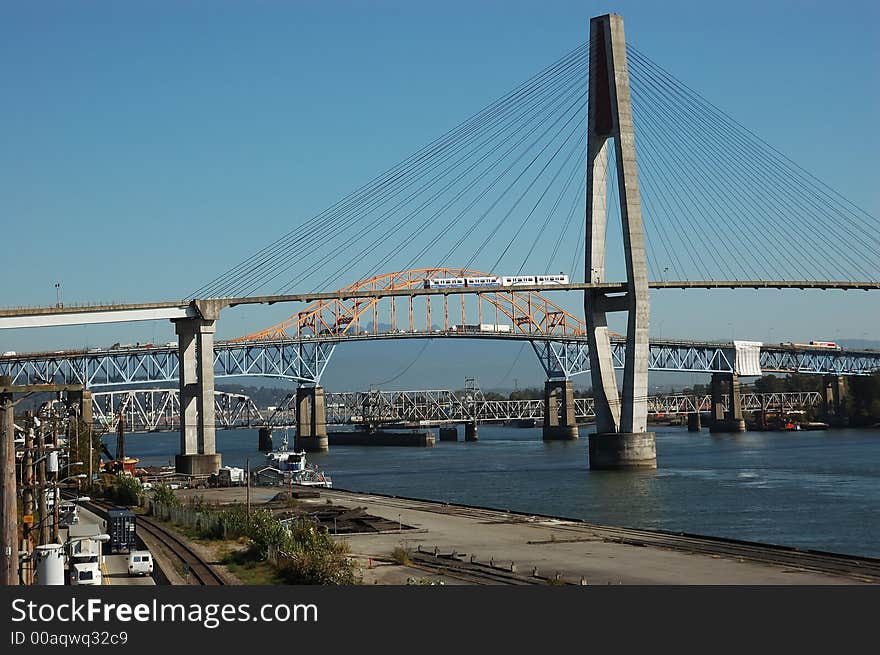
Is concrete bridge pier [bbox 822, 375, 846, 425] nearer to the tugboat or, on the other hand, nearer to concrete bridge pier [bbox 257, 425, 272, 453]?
concrete bridge pier [bbox 257, 425, 272, 453]

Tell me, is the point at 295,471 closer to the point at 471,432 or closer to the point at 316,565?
the point at 316,565

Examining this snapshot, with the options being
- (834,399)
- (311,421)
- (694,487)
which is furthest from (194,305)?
(834,399)

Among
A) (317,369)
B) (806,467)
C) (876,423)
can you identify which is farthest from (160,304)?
(876,423)

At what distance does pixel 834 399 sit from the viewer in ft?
617

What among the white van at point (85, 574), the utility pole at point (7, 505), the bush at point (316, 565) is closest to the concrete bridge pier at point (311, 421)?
the bush at point (316, 565)

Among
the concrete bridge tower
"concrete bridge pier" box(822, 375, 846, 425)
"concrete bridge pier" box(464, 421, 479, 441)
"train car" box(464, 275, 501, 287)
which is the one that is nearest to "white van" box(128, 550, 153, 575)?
the concrete bridge tower

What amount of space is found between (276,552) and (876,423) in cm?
14688

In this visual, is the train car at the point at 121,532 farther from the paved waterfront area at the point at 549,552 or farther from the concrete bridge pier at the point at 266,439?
the concrete bridge pier at the point at 266,439

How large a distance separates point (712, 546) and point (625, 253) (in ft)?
123

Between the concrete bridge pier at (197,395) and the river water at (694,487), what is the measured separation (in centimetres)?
1147

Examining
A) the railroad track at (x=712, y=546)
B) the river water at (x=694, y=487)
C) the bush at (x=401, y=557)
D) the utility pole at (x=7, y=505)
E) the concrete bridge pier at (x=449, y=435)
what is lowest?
the concrete bridge pier at (x=449, y=435)

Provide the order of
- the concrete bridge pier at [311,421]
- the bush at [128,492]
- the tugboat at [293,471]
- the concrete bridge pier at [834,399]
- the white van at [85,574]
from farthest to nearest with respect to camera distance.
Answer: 1. the concrete bridge pier at [834,399]
2. the concrete bridge pier at [311,421]
3. the tugboat at [293,471]
4. the bush at [128,492]
5. the white van at [85,574]

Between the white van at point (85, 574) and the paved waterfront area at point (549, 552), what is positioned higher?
the white van at point (85, 574)

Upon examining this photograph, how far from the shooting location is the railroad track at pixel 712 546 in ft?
121
